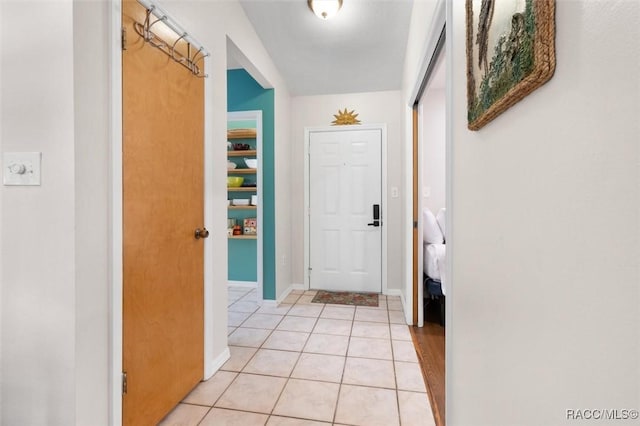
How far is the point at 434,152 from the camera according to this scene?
153 inches

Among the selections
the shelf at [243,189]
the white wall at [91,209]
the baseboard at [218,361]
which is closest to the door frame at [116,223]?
the white wall at [91,209]

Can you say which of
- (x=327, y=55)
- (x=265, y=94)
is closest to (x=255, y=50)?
(x=265, y=94)

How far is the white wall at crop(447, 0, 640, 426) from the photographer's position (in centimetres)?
39

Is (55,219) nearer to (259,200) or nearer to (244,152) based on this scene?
(259,200)

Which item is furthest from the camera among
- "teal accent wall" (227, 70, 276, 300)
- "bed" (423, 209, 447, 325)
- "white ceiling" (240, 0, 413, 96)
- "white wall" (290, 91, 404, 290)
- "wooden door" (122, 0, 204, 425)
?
"white wall" (290, 91, 404, 290)

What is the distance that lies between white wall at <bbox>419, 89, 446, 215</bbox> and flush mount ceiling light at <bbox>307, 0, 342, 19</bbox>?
1908 mm

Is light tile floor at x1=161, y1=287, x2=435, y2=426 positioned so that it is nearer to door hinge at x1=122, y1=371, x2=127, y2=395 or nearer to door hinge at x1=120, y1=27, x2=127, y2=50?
door hinge at x1=122, y1=371, x2=127, y2=395

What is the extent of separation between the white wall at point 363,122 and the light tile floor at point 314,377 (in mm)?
958

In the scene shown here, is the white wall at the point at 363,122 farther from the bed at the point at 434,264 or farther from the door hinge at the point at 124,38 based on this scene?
the door hinge at the point at 124,38

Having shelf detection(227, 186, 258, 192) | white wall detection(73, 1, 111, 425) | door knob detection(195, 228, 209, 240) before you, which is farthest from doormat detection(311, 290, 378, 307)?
Result: white wall detection(73, 1, 111, 425)

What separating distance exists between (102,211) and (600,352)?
1.47 metres

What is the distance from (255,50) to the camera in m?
2.74

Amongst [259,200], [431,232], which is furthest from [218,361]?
[431,232]

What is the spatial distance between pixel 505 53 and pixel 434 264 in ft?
7.83
